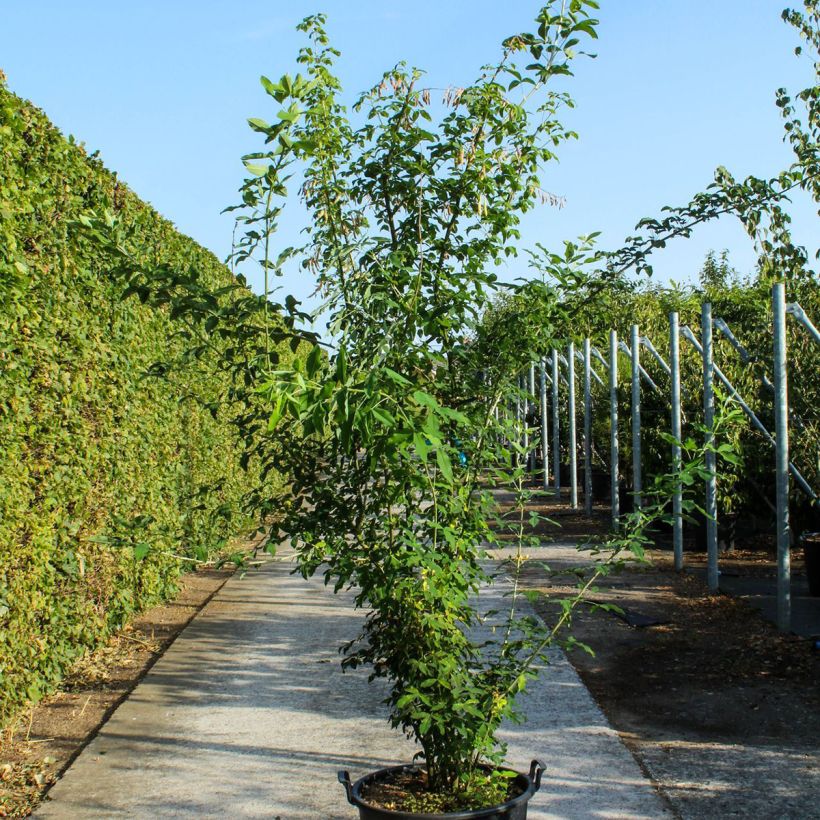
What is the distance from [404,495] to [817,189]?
519 centimetres

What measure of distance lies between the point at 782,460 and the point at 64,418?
14.2 ft

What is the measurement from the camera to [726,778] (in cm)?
384

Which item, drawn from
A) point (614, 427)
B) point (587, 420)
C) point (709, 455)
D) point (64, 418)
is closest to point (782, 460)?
point (709, 455)

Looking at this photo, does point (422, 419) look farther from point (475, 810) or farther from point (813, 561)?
point (813, 561)

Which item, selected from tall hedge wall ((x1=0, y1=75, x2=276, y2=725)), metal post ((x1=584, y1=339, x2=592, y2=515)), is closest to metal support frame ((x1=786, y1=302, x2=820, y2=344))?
tall hedge wall ((x1=0, y1=75, x2=276, y2=725))

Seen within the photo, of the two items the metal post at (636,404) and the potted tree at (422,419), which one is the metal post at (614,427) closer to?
the metal post at (636,404)

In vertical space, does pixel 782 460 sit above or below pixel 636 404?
below

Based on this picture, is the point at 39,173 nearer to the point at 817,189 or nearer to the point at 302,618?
the point at 302,618

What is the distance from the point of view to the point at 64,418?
4965 millimetres

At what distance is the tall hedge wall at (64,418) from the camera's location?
4266 mm

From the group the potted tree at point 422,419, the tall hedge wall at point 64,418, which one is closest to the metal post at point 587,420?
the tall hedge wall at point 64,418

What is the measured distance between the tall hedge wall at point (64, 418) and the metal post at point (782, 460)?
3.49 metres

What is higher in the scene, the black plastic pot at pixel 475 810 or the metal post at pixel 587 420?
the metal post at pixel 587 420

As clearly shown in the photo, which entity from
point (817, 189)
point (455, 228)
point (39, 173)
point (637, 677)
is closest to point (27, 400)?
point (39, 173)
